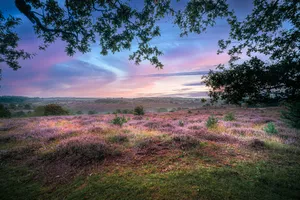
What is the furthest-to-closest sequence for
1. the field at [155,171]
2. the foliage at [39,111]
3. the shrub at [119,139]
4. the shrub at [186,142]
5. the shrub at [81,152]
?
the foliage at [39,111] → the shrub at [119,139] → the shrub at [186,142] → the shrub at [81,152] → the field at [155,171]

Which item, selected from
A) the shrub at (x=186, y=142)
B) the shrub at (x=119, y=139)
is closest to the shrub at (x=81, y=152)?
the shrub at (x=119, y=139)

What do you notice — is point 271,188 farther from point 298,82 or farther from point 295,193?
point 298,82

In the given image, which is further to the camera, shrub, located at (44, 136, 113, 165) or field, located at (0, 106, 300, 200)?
shrub, located at (44, 136, 113, 165)

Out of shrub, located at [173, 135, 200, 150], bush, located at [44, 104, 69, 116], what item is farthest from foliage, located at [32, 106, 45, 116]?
shrub, located at [173, 135, 200, 150]

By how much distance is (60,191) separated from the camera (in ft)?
11.5

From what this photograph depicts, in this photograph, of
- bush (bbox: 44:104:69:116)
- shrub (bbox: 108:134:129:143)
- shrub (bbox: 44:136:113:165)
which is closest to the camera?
shrub (bbox: 44:136:113:165)

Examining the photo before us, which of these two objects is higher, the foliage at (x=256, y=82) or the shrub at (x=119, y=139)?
the foliage at (x=256, y=82)

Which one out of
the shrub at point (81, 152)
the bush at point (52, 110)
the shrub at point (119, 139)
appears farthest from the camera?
the bush at point (52, 110)

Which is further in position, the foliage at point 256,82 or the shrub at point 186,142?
the shrub at point 186,142

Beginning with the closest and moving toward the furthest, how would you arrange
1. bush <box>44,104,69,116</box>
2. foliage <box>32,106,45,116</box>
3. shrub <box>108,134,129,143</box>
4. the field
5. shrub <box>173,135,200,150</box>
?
the field
shrub <box>173,135,200,150</box>
shrub <box>108,134,129,143</box>
bush <box>44,104,69,116</box>
foliage <box>32,106,45,116</box>

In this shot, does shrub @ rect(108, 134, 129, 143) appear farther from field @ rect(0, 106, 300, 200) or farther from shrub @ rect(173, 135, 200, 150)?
shrub @ rect(173, 135, 200, 150)

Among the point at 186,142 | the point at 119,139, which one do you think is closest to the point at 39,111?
the point at 119,139

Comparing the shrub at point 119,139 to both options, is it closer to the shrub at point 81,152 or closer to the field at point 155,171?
the field at point 155,171

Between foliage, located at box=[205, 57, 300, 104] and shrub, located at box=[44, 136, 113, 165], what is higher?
foliage, located at box=[205, 57, 300, 104]
